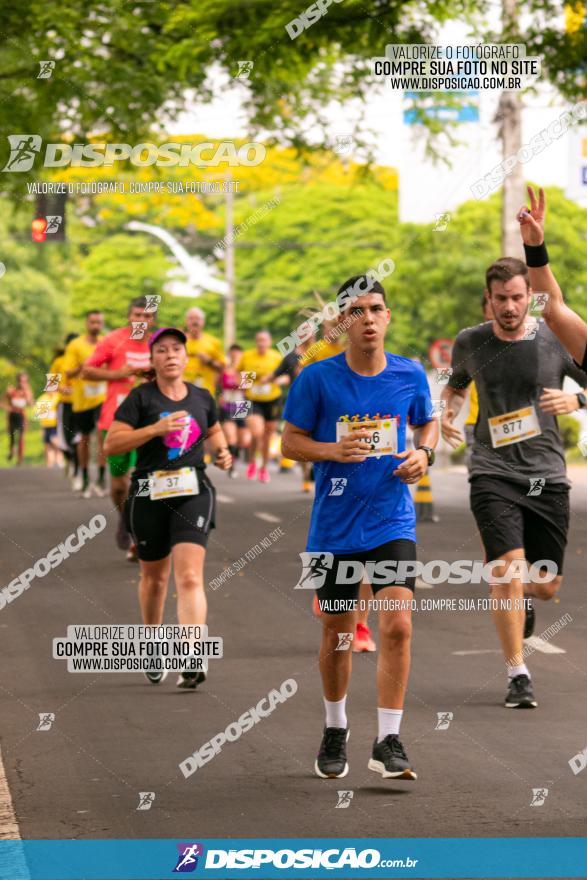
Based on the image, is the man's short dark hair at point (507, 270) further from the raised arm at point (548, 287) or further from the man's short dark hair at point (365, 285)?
the raised arm at point (548, 287)

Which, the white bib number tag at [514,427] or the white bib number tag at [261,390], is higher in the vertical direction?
the white bib number tag at [261,390]

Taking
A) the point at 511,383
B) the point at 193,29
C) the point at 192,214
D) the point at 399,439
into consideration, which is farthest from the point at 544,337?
the point at 192,214

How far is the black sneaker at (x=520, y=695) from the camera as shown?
862 centimetres

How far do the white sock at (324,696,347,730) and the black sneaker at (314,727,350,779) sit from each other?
0.06 feet

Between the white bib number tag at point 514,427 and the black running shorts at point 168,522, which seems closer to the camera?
the white bib number tag at point 514,427

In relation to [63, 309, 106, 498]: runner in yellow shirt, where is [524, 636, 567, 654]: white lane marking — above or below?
below

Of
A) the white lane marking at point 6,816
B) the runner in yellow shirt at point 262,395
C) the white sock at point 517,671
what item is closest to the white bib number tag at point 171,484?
the white sock at point 517,671

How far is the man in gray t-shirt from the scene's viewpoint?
28.8ft

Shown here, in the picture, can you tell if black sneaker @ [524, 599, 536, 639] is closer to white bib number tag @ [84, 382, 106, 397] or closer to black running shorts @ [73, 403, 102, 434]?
white bib number tag @ [84, 382, 106, 397]

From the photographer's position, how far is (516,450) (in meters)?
9.05

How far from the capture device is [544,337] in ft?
29.3

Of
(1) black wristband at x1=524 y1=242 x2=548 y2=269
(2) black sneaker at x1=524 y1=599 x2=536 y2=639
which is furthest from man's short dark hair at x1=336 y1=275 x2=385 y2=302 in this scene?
(2) black sneaker at x1=524 y1=599 x2=536 y2=639

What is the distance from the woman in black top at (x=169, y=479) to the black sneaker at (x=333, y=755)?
6.75 ft

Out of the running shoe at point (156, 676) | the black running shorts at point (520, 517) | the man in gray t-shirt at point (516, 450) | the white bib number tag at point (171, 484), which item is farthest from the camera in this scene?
the running shoe at point (156, 676)
